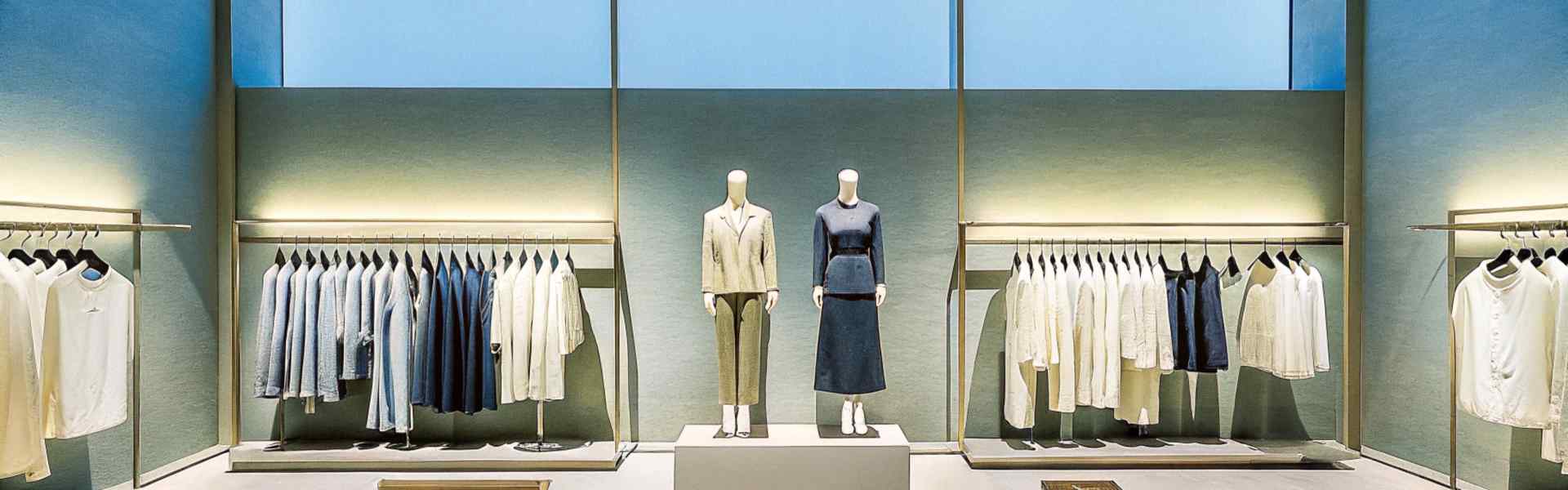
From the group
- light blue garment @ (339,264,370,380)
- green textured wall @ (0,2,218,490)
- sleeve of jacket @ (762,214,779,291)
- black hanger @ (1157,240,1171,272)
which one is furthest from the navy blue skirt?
green textured wall @ (0,2,218,490)

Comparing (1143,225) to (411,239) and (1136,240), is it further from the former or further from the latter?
(411,239)

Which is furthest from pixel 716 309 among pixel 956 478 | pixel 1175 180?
pixel 1175 180

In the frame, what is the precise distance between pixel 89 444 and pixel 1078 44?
5675 millimetres

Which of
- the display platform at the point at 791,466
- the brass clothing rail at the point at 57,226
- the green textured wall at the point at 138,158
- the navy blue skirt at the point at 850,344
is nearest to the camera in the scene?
the brass clothing rail at the point at 57,226

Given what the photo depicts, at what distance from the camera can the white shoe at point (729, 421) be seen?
13.6ft

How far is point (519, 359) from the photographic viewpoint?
13.6 feet

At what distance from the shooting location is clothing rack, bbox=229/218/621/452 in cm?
436

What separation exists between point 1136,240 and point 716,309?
7.90ft

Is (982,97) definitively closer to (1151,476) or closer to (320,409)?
(1151,476)

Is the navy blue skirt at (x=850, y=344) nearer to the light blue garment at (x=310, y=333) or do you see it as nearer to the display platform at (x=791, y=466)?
the display platform at (x=791, y=466)

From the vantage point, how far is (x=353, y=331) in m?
4.13

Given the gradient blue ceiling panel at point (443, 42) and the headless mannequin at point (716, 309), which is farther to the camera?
the gradient blue ceiling panel at point (443, 42)

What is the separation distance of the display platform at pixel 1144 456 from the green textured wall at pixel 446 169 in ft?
7.39

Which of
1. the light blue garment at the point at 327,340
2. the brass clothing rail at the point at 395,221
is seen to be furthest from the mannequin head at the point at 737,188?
the light blue garment at the point at 327,340
